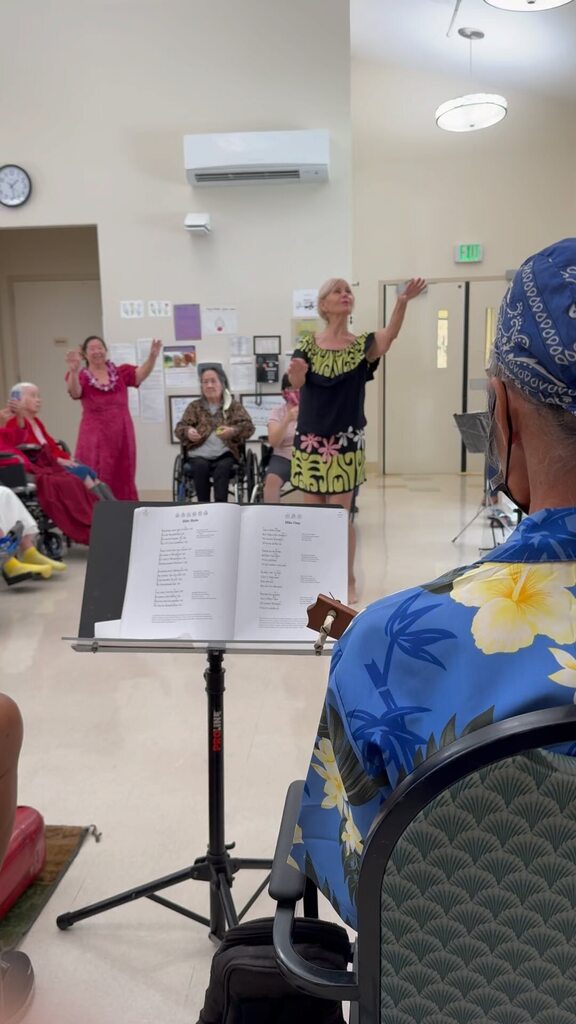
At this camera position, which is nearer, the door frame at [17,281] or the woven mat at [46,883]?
the woven mat at [46,883]

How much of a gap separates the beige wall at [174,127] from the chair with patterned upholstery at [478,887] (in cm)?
610

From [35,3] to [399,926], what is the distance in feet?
24.3

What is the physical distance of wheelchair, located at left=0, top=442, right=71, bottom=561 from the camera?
15.0 ft

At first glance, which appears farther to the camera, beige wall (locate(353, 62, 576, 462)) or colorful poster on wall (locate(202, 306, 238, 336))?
beige wall (locate(353, 62, 576, 462))

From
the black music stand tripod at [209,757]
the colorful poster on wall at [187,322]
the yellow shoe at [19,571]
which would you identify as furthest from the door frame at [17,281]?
the black music stand tripod at [209,757]

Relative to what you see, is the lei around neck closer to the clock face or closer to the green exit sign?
the clock face

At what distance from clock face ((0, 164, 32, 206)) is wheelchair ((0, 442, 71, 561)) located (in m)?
2.71

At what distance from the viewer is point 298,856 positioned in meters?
0.84

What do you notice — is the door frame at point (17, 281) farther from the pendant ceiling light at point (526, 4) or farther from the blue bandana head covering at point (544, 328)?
the blue bandana head covering at point (544, 328)

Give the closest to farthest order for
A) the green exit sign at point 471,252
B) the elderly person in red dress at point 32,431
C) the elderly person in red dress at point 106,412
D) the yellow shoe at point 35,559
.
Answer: the yellow shoe at point 35,559 → the elderly person in red dress at point 32,431 → the elderly person in red dress at point 106,412 → the green exit sign at point 471,252

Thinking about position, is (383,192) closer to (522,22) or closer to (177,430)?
(522,22)

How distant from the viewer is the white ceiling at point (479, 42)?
602 centimetres

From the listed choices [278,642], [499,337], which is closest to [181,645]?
[278,642]

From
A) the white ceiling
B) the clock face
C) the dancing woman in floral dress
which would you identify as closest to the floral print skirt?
the dancing woman in floral dress
